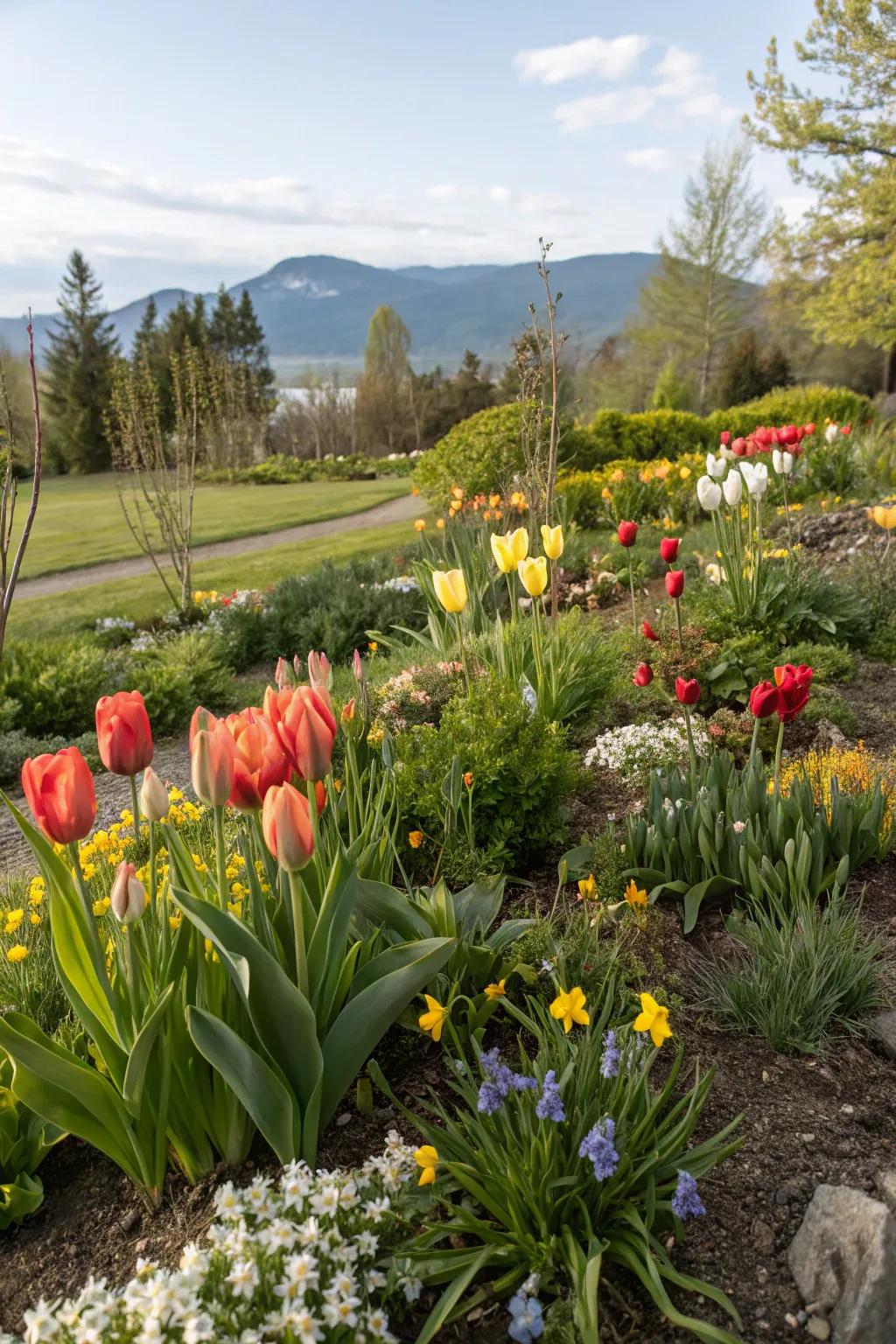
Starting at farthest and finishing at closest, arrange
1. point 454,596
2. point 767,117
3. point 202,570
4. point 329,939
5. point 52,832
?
point 767,117
point 202,570
point 454,596
point 329,939
point 52,832

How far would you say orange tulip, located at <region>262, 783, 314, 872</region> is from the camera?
1.63m

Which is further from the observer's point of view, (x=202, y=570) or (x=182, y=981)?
(x=202, y=570)

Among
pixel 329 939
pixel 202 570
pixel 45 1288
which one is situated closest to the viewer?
pixel 45 1288

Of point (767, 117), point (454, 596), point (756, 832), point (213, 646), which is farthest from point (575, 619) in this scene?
point (767, 117)

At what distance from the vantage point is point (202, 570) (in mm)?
12438

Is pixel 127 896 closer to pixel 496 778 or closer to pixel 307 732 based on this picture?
pixel 307 732

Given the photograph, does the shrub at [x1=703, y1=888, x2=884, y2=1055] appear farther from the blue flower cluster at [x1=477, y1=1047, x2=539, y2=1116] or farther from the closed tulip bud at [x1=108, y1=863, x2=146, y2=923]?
the closed tulip bud at [x1=108, y1=863, x2=146, y2=923]

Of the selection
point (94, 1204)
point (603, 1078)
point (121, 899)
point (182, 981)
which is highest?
point (121, 899)

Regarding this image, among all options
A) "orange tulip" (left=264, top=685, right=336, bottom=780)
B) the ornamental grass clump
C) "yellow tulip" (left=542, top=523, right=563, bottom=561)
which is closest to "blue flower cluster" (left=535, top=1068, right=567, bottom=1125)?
the ornamental grass clump

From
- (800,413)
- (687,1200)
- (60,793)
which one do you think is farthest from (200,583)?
(800,413)

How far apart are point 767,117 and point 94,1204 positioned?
25190mm

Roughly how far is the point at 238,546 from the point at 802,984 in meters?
13.6

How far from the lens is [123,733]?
69.8 inches

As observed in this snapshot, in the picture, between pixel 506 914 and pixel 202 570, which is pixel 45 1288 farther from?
pixel 202 570
